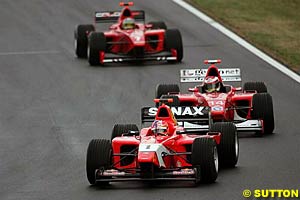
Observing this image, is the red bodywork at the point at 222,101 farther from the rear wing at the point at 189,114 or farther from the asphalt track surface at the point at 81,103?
the rear wing at the point at 189,114

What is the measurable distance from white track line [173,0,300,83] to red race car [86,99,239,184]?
34.8 feet

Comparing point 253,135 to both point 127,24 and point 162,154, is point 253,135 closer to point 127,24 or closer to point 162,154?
point 162,154

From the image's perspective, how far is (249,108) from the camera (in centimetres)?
2331

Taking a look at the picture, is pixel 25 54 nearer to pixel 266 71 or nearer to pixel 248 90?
pixel 266 71

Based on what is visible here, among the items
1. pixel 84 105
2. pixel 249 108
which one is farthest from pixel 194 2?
pixel 249 108

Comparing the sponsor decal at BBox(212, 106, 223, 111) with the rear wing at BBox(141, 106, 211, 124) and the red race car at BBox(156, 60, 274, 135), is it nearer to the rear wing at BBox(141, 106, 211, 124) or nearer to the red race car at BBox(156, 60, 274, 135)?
the red race car at BBox(156, 60, 274, 135)

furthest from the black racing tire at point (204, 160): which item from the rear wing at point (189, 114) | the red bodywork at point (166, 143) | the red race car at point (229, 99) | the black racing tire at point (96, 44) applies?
the black racing tire at point (96, 44)

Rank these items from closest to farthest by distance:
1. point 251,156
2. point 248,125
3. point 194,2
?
point 251,156
point 248,125
point 194,2

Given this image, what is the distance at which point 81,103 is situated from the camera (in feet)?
90.7

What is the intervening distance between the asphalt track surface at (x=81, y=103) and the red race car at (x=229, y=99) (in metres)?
0.38

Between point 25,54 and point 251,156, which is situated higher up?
point 251,156

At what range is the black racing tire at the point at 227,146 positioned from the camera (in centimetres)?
1952

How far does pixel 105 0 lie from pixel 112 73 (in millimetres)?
13501

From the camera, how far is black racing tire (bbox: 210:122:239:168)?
19.5m
